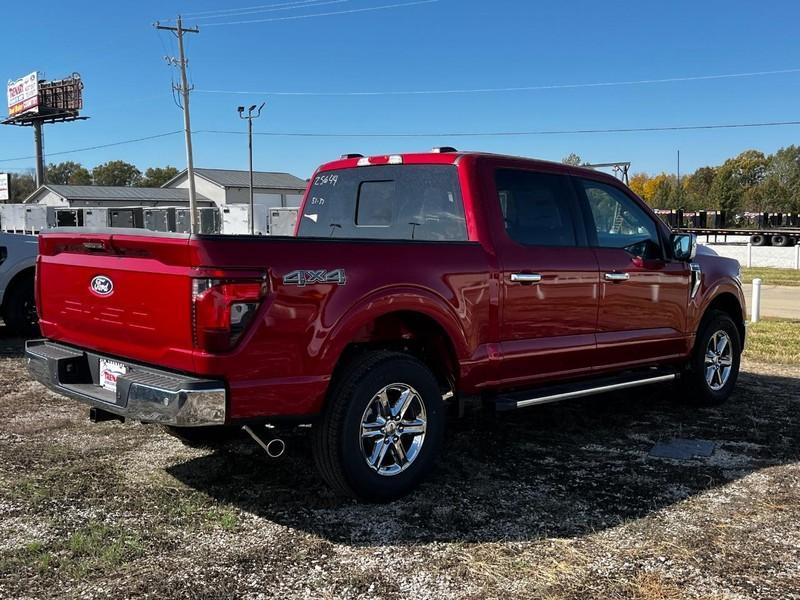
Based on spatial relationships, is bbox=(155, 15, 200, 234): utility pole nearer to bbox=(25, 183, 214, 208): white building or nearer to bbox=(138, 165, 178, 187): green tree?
bbox=(25, 183, 214, 208): white building

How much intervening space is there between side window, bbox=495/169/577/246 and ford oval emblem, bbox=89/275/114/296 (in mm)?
2376

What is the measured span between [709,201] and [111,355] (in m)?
91.6

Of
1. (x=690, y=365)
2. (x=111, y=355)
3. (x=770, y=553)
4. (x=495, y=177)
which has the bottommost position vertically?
(x=770, y=553)

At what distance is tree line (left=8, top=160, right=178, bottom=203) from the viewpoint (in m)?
122

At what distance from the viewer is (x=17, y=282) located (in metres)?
9.60

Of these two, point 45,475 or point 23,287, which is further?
point 23,287

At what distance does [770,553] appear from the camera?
3.68 metres

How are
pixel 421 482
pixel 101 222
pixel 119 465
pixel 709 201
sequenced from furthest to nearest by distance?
pixel 709 201
pixel 101 222
pixel 119 465
pixel 421 482

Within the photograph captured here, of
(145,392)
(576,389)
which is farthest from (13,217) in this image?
(145,392)

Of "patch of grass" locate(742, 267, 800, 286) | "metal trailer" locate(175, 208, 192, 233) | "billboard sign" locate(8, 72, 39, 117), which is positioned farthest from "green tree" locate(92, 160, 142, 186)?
"patch of grass" locate(742, 267, 800, 286)

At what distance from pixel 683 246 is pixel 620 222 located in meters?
0.63

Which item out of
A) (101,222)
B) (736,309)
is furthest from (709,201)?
(736,309)

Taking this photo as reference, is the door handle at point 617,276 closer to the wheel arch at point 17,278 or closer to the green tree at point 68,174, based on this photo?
the wheel arch at point 17,278

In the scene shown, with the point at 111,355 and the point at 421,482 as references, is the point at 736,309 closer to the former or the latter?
the point at 421,482
